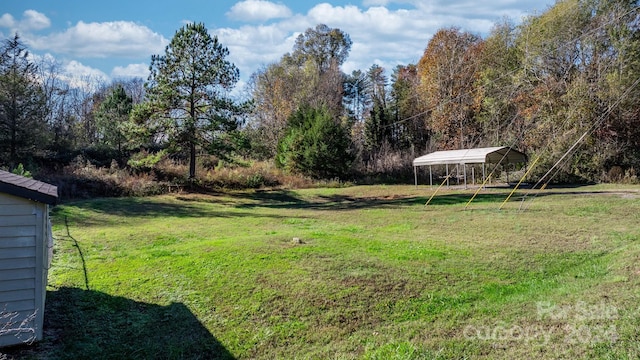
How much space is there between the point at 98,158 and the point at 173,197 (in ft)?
26.0

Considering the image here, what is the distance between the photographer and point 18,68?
19.1 metres

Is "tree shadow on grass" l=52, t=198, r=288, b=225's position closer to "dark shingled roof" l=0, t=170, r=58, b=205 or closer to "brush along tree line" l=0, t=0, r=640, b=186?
"brush along tree line" l=0, t=0, r=640, b=186

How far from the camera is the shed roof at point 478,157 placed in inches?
880

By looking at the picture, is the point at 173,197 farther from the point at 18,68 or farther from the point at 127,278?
the point at 127,278

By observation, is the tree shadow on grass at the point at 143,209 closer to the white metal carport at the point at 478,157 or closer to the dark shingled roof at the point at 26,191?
the dark shingled roof at the point at 26,191

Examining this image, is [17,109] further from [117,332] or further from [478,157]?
[478,157]

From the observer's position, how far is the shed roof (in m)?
22.3

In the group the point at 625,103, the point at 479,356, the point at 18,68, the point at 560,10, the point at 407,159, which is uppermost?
the point at 560,10

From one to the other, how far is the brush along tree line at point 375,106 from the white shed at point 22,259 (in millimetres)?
13815

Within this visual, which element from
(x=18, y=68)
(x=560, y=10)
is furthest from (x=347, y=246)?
(x=560, y=10)

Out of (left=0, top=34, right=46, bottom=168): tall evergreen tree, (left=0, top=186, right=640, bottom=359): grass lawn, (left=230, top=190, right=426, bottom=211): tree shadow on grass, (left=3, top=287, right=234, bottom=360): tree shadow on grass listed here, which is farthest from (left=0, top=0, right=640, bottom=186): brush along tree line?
(left=3, top=287, right=234, bottom=360): tree shadow on grass

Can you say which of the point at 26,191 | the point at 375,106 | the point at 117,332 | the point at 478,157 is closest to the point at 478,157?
the point at 478,157

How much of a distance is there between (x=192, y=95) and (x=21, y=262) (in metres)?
17.1

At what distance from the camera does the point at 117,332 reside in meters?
5.51
